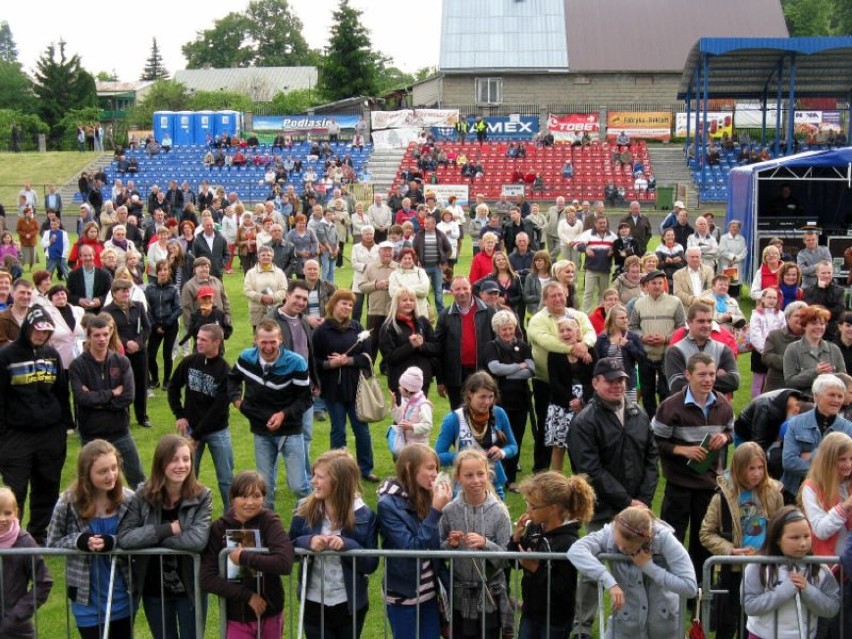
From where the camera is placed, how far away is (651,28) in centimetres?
5438

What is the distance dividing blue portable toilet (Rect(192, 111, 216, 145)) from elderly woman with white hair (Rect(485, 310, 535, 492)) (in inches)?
1758

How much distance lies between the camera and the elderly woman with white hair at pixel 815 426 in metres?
5.92

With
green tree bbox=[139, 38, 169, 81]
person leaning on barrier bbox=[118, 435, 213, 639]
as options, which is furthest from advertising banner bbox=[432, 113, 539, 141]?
green tree bbox=[139, 38, 169, 81]

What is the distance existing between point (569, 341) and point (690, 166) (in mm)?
35890

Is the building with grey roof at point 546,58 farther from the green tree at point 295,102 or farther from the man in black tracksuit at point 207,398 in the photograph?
the man in black tracksuit at point 207,398

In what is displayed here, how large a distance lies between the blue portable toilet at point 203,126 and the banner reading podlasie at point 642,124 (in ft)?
63.0

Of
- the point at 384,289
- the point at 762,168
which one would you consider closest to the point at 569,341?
the point at 384,289

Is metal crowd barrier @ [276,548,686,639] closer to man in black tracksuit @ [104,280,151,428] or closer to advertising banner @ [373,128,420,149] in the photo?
→ man in black tracksuit @ [104,280,151,428]

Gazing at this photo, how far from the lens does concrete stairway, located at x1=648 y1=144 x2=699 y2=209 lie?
128 ft

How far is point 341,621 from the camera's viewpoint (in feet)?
16.4

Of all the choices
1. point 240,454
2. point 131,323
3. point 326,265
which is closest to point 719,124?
point 326,265

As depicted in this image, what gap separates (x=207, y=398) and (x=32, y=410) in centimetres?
115

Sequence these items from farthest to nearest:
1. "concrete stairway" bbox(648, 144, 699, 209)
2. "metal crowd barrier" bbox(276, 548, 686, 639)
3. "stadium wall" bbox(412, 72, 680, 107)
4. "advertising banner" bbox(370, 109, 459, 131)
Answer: "stadium wall" bbox(412, 72, 680, 107) < "advertising banner" bbox(370, 109, 459, 131) < "concrete stairway" bbox(648, 144, 699, 209) < "metal crowd barrier" bbox(276, 548, 686, 639)

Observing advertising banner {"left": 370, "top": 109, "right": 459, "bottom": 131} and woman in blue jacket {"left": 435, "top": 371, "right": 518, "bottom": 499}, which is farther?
advertising banner {"left": 370, "top": 109, "right": 459, "bottom": 131}
